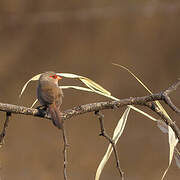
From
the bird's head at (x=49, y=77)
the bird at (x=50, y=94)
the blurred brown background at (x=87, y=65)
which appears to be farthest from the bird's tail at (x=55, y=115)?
the blurred brown background at (x=87, y=65)

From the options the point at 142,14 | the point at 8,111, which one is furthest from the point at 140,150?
the point at 8,111

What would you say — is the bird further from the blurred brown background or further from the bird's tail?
the blurred brown background

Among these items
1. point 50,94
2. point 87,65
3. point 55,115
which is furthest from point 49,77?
point 87,65

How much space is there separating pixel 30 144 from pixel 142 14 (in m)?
1.05

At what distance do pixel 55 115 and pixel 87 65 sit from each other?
2177 millimetres

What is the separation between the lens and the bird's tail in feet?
3.47

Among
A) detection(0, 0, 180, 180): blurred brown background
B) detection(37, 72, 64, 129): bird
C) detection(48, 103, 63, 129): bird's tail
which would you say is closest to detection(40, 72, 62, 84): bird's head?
detection(37, 72, 64, 129): bird

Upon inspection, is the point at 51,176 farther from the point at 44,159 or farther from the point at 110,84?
the point at 110,84

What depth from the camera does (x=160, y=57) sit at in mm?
3273

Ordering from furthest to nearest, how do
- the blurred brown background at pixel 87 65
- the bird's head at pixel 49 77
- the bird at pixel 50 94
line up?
the blurred brown background at pixel 87 65 < the bird's head at pixel 49 77 < the bird at pixel 50 94

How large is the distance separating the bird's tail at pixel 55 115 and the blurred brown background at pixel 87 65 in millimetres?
2008

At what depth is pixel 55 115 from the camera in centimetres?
113

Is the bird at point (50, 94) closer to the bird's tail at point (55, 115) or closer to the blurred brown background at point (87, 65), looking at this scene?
the bird's tail at point (55, 115)

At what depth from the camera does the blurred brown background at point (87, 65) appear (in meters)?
3.27
